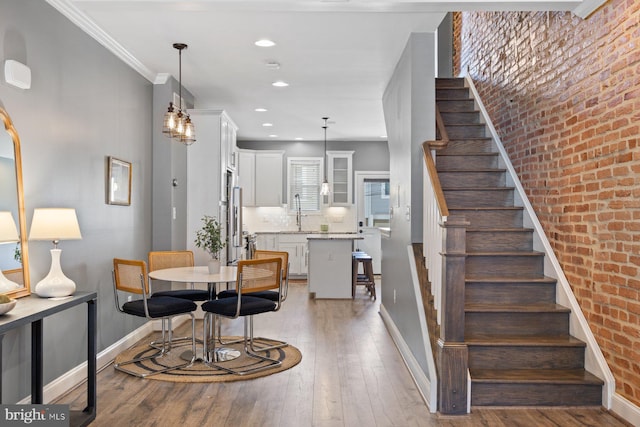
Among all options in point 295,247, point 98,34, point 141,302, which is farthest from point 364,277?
point 98,34

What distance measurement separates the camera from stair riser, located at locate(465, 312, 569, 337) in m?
3.76

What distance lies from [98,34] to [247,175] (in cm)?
611

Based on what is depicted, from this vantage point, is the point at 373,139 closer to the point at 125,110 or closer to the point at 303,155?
the point at 303,155

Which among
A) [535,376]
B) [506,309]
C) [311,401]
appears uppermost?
[506,309]

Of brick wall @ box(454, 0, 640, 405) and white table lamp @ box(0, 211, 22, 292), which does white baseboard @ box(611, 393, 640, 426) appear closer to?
brick wall @ box(454, 0, 640, 405)

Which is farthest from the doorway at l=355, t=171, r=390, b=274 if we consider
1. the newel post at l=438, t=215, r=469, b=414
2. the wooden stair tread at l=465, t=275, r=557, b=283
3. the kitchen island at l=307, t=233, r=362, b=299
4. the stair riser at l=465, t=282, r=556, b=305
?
the newel post at l=438, t=215, r=469, b=414

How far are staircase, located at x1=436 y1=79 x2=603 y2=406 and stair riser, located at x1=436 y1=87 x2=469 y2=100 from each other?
1.16m

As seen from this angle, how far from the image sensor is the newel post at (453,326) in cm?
318

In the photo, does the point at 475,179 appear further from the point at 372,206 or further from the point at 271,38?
the point at 372,206

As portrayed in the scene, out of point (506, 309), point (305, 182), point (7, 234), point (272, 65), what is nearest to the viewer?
point (7, 234)

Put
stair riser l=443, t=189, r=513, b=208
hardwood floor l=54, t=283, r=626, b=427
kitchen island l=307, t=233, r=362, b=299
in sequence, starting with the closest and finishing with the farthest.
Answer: hardwood floor l=54, t=283, r=626, b=427, stair riser l=443, t=189, r=513, b=208, kitchen island l=307, t=233, r=362, b=299

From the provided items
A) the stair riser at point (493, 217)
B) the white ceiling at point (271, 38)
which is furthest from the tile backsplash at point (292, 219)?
the stair riser at point (493, 217)

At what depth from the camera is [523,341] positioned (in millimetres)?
3598

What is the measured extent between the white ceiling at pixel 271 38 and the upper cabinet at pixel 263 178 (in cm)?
323
